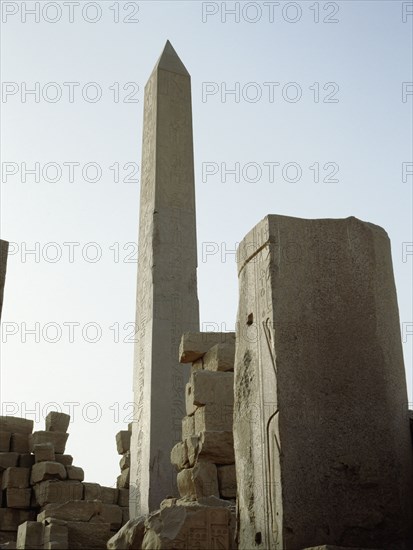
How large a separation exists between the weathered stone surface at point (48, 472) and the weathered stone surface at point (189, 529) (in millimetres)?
6665

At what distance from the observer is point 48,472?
403 inches

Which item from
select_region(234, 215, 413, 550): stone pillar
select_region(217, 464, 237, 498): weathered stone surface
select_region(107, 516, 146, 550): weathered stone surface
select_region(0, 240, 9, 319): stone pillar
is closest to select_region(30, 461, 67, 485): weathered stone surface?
select_region(217, 464, 237, 498): weathered stone surface

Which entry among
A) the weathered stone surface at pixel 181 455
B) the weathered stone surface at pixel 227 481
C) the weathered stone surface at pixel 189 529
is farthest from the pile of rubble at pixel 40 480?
the weathered stone surface at pixel 189 529

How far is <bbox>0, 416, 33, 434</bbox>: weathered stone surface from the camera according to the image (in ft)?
36.6

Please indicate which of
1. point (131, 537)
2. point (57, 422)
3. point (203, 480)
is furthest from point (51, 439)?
point (131, 537)

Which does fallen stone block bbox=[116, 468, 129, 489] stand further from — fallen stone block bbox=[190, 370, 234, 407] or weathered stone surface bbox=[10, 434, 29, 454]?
fallen stone block bbox=[190, 370, 234, 407]

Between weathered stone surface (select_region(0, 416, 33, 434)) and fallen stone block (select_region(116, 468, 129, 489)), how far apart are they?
5.32ft

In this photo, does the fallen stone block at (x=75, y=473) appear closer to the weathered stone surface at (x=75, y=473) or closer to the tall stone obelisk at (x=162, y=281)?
the weathered stone surface at (x=75, y=473)

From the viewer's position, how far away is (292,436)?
3.71 m

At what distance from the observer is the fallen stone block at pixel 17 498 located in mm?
10250

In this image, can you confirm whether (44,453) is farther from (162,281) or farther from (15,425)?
(162,281)

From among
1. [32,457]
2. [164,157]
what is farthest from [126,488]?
[164,157]

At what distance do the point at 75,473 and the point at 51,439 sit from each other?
2.27ft

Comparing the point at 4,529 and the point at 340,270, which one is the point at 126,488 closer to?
the point at 4,529
